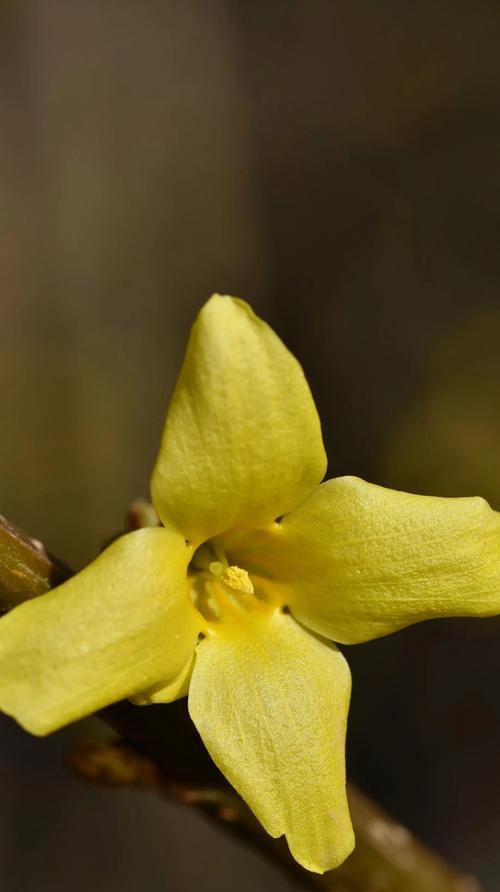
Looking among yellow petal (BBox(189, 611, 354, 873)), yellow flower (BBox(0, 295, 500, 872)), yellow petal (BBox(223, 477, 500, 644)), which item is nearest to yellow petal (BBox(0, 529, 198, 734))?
yellow flower (BBox(0, 295, 500, 872))

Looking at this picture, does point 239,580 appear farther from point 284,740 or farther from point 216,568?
point 284,740

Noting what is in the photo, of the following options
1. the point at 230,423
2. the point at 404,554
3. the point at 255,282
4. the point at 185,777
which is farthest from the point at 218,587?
the point at 255,282

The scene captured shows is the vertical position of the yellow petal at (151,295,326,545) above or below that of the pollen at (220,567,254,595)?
above

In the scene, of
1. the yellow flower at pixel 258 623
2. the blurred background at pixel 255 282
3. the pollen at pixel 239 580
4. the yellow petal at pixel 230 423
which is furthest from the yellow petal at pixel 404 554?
the blurred background at pixel 255 282

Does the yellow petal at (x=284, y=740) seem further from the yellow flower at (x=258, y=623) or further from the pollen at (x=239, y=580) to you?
the pollen at (x=239, y=580)

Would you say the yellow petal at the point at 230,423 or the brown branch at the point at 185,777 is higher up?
the yellow petal at the point at 230,423

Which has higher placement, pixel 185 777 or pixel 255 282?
pixel 185 777

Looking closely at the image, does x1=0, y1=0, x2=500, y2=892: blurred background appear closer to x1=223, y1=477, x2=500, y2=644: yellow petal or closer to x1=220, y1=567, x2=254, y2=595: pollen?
x1=220, y1=567, x2=254, y2=595: pollen
